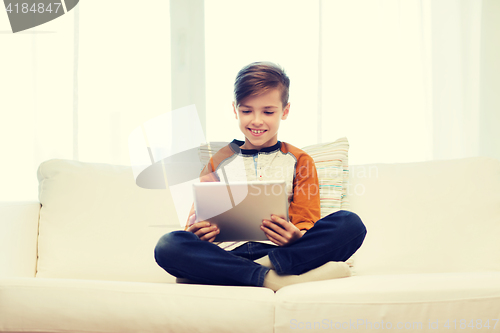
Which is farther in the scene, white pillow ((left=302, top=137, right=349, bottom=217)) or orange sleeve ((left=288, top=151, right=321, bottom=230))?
white pillow ((left=302, top=137, right=349, bottom=217))

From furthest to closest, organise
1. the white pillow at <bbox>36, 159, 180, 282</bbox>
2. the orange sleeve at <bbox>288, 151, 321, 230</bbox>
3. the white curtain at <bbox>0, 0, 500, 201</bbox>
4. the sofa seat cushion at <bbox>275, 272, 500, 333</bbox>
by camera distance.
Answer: the white curtain at <bbox>0, 0, 500, 201</bbox>, the white pillow at <bbox>36, 159, 180, 282</bbox>, the orange sleeve at <bbox>288, 151, 321, 230</bbox>, the sofa seat cushion at <bbox>275, 272, 500, 333</bbox>

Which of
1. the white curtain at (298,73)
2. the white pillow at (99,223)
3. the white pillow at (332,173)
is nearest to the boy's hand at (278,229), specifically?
the white pillow at (332,173)

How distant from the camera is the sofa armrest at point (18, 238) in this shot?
4.09ft

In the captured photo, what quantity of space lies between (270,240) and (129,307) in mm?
386

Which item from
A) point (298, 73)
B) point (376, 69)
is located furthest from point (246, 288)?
point (376, 69)

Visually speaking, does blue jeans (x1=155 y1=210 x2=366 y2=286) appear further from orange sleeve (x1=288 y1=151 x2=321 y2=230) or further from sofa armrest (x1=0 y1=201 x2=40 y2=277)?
sofa armrest (x1=0 y1=201 x2=40 y2=277)

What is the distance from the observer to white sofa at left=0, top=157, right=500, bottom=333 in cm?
82

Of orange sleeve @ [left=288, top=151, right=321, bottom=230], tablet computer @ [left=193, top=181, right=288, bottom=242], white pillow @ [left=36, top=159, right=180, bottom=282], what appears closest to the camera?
tablet computer @ [left=193, top=181, right=288, bottom=242]

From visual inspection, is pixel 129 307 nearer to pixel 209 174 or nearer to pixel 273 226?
pixel 273 226

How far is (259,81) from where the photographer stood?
4.24 ft

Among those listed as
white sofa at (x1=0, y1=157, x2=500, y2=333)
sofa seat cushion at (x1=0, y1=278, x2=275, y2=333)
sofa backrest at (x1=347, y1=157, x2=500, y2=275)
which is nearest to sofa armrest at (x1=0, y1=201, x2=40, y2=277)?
white sofa at (x1=0, y1=157, x2=500, y2=333)

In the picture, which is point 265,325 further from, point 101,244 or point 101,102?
point 101,102

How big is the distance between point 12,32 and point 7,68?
0.63 ft

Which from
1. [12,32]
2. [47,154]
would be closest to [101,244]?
[47,154]
